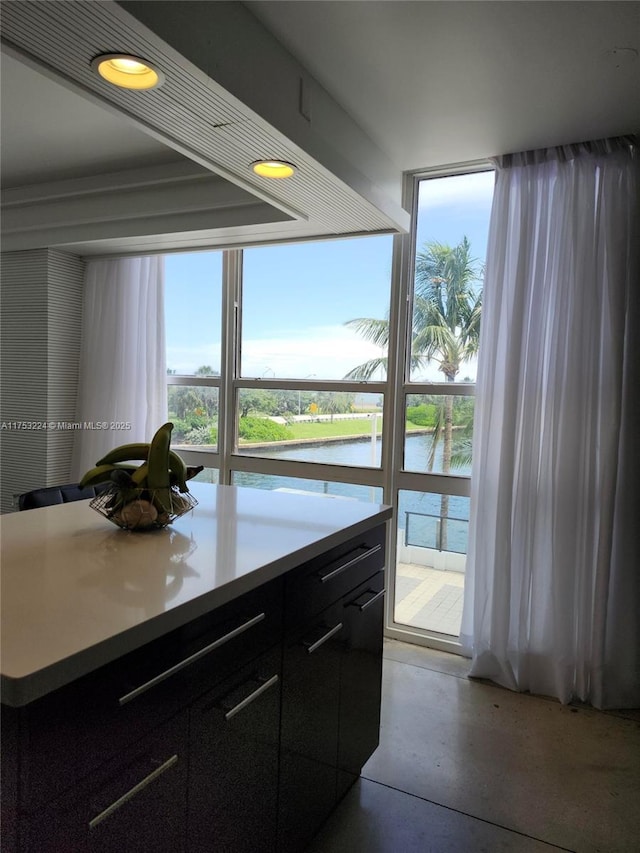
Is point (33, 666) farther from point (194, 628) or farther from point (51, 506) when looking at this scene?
point (51, 506)

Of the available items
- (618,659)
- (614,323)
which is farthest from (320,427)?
(618,659)

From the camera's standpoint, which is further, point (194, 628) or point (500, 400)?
point (500, 400)

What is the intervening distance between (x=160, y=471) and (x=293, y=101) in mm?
1365

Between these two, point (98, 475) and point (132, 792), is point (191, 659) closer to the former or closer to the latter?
point (132, 792)

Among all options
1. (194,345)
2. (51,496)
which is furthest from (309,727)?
(194,345)

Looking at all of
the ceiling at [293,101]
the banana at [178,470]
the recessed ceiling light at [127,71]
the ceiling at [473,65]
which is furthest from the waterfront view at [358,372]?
the banana at [178,470]

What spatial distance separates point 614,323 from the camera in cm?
264

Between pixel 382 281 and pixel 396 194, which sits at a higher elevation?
pixel 396 194

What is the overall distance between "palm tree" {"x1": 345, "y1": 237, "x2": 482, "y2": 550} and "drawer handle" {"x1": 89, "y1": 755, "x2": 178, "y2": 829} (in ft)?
7.55

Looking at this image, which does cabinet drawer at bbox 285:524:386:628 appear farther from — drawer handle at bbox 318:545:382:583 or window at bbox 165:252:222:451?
window at bbox 165:252:222:451

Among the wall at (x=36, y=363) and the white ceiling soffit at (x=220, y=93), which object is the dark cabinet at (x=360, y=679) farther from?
the wall at (x=36, y=363)

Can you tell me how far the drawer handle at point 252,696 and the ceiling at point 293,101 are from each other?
1.63 meters

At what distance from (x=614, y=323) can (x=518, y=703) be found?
1807mm

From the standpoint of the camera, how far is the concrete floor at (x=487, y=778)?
1.90 metres
